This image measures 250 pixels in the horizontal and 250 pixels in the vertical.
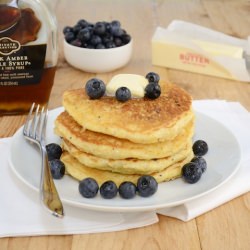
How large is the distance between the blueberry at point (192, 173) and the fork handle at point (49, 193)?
0.25 m

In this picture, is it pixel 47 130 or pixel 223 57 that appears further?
pixel 223 57

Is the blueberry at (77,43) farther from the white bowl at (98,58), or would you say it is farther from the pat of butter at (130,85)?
the pat of butter at (130,85)

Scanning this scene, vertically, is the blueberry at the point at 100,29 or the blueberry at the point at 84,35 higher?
the blueberry at the point at 100,29

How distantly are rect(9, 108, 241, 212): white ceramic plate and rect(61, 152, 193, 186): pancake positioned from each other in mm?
13

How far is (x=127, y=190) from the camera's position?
3.02 ft

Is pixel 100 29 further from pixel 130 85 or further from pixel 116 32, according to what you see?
pixel 130 85

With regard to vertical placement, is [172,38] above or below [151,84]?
below

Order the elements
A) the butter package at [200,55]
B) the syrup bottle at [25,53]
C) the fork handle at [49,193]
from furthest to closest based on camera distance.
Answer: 1. the butter package at [200,55]
2. the syrup bottle at [25,53]
3. the fork handle at [49,193]

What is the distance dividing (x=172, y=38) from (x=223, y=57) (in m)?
0.18

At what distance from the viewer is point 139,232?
905mm

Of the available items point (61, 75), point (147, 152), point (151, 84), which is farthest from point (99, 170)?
point (61, 75)

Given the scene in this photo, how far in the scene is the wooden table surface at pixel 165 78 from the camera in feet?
2.89

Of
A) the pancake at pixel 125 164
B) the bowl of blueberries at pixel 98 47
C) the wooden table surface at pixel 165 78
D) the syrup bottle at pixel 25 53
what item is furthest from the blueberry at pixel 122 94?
the bowl of blueberries at pixel 98 47

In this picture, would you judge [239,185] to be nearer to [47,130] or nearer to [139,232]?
[139,232]
